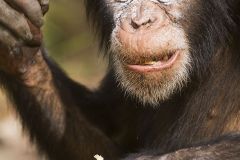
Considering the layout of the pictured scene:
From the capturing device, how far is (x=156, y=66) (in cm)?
380

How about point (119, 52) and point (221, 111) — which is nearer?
point (119, 52)

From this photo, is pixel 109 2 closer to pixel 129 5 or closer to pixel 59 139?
pixel 129 5

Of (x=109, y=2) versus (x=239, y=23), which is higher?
(x=109, y=2)

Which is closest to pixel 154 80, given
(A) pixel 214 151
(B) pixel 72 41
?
(A) pixel 214 151

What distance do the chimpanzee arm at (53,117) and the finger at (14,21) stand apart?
0.37 m

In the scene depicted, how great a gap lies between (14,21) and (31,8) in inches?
4.6

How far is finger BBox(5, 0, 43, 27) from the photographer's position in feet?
12.6

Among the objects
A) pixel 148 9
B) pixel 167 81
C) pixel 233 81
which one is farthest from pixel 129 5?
pixel 233 81

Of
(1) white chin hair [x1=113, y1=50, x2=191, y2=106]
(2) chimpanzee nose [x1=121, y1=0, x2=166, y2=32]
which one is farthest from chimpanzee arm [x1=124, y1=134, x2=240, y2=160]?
(2) chimpanzee nose [x1=121, y1=0, x2=166, y2=32]

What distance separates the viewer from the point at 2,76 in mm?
4434

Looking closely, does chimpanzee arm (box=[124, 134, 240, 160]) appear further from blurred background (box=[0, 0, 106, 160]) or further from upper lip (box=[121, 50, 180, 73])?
blurred background (box=[0, 0, 106, 160])

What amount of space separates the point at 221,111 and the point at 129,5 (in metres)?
0.77

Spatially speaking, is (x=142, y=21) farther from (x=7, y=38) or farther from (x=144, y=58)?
(x=7, y=38)

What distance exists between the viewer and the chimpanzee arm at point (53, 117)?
4387 millimetres
